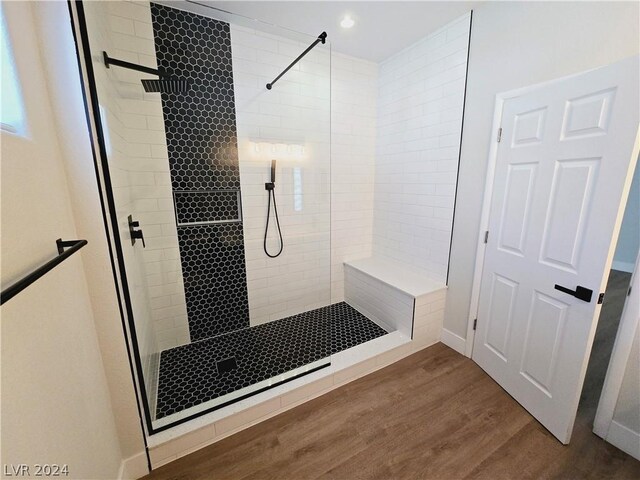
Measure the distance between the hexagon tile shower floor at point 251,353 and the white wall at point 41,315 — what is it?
68 centimetres

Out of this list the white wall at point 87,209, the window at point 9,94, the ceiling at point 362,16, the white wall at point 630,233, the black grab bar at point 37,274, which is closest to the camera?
the black grab bar at point 37,274

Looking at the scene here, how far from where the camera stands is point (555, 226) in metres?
1.56

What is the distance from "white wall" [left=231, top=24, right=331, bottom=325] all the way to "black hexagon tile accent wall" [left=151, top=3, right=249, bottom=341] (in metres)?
0.10

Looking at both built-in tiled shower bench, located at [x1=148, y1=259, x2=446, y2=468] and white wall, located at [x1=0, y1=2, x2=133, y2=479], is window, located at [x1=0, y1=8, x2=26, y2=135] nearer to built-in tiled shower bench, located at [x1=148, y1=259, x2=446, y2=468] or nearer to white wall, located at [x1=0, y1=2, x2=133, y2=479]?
white wall, located at [x1=0, y1=2, x2=133, y2=479]

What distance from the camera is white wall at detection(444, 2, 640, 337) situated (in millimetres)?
1396

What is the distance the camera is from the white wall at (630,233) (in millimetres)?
4020

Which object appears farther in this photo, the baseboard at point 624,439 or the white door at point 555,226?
the baseboard at point 624,439

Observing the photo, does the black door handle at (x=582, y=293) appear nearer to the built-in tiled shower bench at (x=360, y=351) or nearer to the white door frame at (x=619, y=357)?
the white door frame at (x=619, y=357)

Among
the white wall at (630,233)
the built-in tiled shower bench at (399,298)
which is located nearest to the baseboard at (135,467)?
the built-in tiled shower bench at (399,298)

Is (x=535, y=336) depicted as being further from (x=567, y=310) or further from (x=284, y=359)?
(x=284, y=359)

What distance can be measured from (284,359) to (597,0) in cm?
294

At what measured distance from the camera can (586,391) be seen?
1.92 m

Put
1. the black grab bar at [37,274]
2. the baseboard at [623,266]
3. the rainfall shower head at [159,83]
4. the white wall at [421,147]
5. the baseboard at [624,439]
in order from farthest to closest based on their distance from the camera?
the baseboard at [623,266] → the white wall at [421,147] → the rainfall shower head at [159,83] → the baseboard at [624,439] → the black grab bar at [37,274]

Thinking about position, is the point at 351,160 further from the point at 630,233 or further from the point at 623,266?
the point at 623,266
